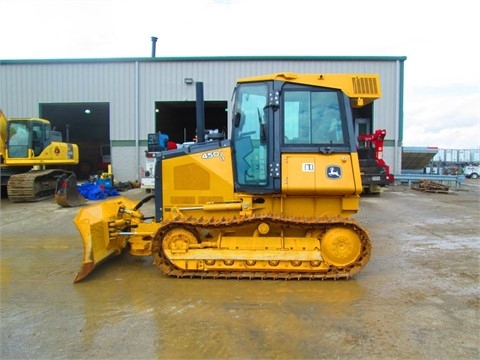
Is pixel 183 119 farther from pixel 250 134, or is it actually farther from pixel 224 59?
pixel 250 134

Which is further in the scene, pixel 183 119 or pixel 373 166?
pixel 183 119

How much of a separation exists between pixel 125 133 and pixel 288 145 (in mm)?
16015

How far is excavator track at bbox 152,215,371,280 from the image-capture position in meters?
4.98

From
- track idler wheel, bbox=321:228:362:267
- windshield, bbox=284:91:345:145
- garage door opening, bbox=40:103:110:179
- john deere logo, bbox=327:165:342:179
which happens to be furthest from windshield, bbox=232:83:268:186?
garage door opening, bbox=40:103:110:179

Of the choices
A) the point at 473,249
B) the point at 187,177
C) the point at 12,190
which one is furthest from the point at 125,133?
the point at 473,249

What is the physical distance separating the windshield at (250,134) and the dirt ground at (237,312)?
1.41 meters

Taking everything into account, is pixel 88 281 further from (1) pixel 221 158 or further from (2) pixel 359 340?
(2) pixel 359 340

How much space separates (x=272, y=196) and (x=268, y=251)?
75 centimetres

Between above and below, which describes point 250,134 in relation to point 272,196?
above

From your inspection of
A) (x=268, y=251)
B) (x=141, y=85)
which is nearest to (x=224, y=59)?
(x=141, y=85)

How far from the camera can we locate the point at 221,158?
538 cm

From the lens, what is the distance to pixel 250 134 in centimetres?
523

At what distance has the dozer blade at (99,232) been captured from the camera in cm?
498

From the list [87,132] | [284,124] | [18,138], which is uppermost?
[87,132]
